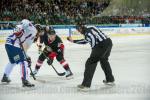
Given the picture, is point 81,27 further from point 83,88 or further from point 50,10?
point 50,10

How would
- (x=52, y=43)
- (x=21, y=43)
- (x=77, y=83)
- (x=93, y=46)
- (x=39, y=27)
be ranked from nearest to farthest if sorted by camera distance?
1. (x=93, y=46)
2. (x=21, y=43)
3. (x=77, y=83)
4. (x=39, y=27)
5. (x=52, y=43)

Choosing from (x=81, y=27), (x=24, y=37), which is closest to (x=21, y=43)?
(x=24, y=37)

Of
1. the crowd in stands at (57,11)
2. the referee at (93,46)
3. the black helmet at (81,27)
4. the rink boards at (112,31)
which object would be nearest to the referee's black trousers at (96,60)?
the referee at (93,46)

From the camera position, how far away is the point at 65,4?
1616 cm

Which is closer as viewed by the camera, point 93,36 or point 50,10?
point 93,36

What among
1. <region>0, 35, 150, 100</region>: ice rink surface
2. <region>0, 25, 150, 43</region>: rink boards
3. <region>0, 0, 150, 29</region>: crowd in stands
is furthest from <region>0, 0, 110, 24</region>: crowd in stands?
<region>0, 35, 150, 100</region>: ice rink surface

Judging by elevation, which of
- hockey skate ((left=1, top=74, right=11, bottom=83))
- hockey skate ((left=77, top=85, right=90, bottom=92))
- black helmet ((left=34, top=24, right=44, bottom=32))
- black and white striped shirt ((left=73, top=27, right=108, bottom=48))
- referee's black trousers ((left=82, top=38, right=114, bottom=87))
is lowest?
hockey skate ((left=77, top=85, right=90, bottom=92))

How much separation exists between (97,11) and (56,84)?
11.4m

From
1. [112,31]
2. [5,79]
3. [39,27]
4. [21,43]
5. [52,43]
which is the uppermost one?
[39,27]

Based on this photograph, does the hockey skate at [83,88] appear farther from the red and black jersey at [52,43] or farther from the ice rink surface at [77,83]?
the red and black jersey at [52,43]

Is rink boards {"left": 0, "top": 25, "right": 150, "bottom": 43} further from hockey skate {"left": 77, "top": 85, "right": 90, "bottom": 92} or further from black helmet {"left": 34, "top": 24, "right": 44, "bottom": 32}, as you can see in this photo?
hockey skate {"left": 77, "top": 85, "right": 90, "bottom": 92}

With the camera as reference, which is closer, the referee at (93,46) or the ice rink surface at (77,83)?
the ice rink surface at (77,83)

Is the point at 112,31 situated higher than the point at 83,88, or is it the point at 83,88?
the point at 83,88

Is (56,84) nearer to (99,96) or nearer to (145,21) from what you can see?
(99,96)
